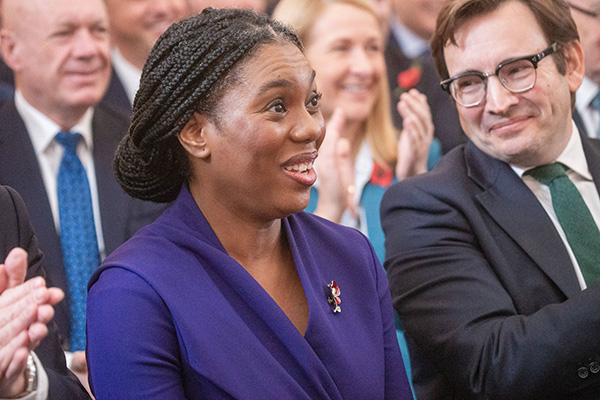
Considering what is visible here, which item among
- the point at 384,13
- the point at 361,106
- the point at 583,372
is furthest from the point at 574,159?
the point at 384,13

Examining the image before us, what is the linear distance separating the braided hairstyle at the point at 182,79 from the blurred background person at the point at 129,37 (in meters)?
1.26

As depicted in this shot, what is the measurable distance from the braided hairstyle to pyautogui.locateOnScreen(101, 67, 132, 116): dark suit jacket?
122cm

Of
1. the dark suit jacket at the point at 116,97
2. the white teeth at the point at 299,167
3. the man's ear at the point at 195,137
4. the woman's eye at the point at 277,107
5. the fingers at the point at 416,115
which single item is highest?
the dark suit jacket at the point at 116,97

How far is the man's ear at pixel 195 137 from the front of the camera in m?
1.47

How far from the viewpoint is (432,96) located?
3.32 m

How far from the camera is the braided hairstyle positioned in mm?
1434

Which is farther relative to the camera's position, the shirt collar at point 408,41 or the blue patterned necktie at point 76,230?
the shirt collar at point 408,41

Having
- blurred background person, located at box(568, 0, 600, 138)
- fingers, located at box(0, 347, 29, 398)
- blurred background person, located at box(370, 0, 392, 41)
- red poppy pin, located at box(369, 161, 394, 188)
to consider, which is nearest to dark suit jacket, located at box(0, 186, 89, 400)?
fingers, located at box(0, 347, 29, 398)

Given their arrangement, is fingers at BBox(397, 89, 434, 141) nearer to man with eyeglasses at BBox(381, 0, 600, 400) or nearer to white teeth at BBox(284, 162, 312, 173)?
man with eyeglasses at BBox(381, 0, 600, 400)

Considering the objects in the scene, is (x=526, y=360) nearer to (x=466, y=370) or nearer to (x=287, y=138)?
(x=466, y=370)

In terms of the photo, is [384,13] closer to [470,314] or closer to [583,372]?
[470,314]

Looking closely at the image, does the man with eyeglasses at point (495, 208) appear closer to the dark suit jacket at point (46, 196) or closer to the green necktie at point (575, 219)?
the green necktie at point (575, 219)

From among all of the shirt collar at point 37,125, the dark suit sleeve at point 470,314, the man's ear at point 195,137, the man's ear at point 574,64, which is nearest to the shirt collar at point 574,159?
the man's ear at point 574,64

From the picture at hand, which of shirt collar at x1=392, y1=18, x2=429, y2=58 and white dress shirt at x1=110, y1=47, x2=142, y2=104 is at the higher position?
shirt collar at x1=392, y1=18, x2=429, y2=58
